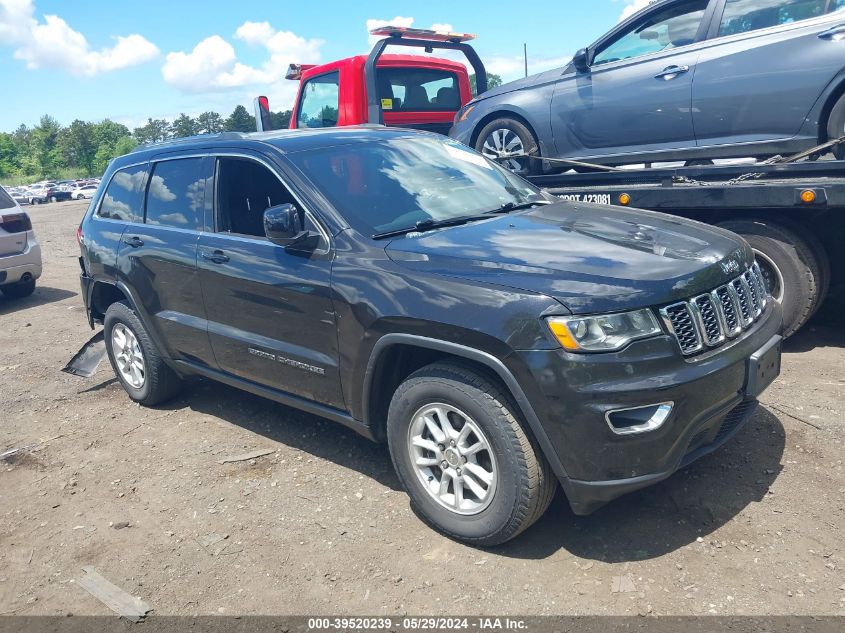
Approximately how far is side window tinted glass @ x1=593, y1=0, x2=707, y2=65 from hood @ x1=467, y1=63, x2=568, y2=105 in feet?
1.45

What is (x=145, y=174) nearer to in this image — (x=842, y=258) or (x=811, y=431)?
(x=811, y=431)

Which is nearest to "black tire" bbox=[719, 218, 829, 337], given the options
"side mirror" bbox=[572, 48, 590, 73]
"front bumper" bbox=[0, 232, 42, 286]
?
"side mirror" bbox=[572, 48, 590, 73]

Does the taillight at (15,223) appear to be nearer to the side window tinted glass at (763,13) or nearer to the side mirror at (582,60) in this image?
the side mirror at (582,60)

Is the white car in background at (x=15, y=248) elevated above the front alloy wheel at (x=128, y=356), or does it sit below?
above

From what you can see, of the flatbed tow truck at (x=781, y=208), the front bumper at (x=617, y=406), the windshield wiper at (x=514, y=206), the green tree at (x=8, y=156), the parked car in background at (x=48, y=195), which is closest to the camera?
the front bumper at (x=617, y=406)

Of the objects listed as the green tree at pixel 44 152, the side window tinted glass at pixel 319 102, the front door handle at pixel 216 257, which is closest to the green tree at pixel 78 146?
the green tree at pixel 44 152

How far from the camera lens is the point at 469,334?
9.98ft

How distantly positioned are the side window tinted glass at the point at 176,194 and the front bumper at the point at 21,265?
561 centimetres

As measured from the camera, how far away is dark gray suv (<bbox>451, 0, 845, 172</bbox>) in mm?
5121

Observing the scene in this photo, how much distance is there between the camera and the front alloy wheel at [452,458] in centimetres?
319

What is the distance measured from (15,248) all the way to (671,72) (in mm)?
8261

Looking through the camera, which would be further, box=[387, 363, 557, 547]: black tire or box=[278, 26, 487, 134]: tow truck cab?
box=[278, 26, 487, 134]: tow truck cab

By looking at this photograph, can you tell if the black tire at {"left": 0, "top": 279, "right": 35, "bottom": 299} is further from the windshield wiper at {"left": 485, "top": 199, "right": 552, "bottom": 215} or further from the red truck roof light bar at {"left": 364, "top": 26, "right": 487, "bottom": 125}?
the windshield wiper at {"left": 485, "top": 199, "right": 552, "bottom": 215}

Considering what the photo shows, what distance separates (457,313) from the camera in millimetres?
3086
